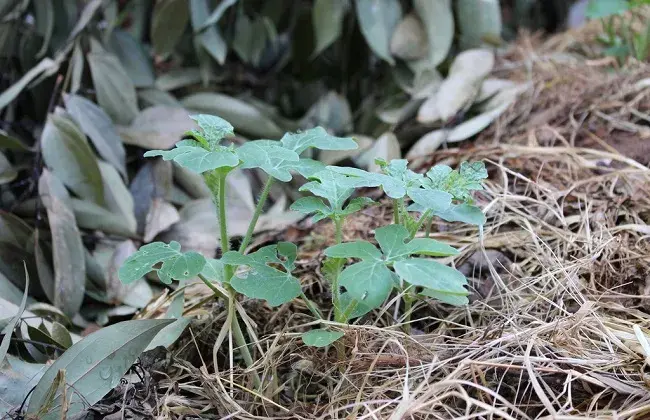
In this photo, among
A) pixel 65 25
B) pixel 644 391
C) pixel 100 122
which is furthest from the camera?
pixel 65 25

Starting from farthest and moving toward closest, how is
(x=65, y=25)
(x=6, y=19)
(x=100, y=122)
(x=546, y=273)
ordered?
(x=65, y=25) < (x=6, y=19) < (x=100, y=122) < (x=546, y=273)

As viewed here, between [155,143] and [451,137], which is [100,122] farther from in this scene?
[451,137]

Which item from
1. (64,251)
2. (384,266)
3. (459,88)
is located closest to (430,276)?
(384,266)

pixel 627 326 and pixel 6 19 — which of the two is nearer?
pixel 627 326

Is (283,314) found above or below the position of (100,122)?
below

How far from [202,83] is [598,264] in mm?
1192

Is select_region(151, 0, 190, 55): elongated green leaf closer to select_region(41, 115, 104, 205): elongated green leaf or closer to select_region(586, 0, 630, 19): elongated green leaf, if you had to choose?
select_region(41, 115, 104, 205): elongated green leaf

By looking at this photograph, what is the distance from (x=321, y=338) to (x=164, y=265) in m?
0.19

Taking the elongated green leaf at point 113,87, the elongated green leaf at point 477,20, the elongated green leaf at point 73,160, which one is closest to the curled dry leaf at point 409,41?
the elongated green leaf at point 477,20

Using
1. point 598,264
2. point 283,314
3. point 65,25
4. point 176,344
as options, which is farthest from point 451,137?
point 65,25

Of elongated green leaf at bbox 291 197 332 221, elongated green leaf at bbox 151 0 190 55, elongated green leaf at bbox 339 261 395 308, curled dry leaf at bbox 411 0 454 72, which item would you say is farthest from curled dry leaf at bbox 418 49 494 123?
elongated green leaf at bbox 339 261 395 308

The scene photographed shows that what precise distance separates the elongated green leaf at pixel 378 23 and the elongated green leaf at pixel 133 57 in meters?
0.57

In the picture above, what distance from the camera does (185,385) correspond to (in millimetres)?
697

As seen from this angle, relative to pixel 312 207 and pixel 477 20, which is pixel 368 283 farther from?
pixel 477 20
